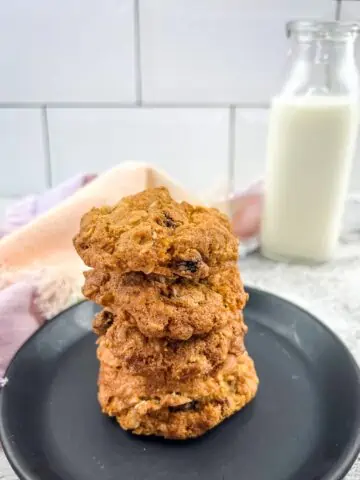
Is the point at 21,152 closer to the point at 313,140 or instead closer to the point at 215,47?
the point at 215,47

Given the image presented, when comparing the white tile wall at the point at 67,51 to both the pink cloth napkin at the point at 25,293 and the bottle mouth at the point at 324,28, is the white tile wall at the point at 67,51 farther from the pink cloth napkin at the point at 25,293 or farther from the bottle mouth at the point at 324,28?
the bottle mouth at the point at 324,28

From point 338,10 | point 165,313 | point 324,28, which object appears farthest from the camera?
point 338,10

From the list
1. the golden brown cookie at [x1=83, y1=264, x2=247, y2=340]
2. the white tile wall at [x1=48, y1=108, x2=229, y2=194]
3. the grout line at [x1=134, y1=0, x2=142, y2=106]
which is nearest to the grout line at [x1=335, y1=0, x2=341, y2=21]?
the white tile wall at [x1=48, y1=108, x2=229, y2=194]

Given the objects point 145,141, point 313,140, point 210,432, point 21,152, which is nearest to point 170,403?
point 210,432

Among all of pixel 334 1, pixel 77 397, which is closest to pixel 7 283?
pixel 77 397

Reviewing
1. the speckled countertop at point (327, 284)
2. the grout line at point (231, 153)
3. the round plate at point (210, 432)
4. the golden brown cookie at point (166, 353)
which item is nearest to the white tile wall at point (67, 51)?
the grout line at point (231, 153)

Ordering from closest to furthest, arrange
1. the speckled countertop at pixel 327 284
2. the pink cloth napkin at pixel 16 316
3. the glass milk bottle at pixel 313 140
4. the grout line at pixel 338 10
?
1. the pink cloth napkin at pixel 16 316
2. the speckled countertop at pixel 327 284
3. the glass milk bottle at pixel 313 140
4. the grout line at pixel 338 10

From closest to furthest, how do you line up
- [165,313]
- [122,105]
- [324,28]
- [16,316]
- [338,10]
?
[165,313] < [16,316] < [324,28] < [338,10] < [122,105]
